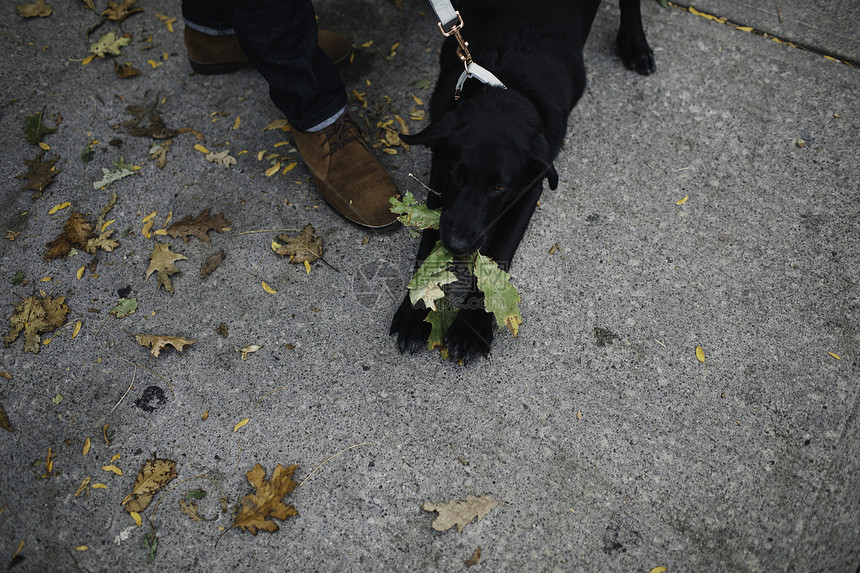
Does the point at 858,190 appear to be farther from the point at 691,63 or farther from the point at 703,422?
the point at 703,422

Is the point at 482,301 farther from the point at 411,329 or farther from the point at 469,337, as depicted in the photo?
the point at 411,329

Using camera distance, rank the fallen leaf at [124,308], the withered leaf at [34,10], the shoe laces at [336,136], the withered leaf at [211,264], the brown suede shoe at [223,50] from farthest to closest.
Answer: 1. the withered leaf at [34,10]
2. the brown suede shoe at [223,50]
3. the shoe laces at [336,136]
4. the withered leaf at [211,264]
5. the fallen leaf at [124,308]

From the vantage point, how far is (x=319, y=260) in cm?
254

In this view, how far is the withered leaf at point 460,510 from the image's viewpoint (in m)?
1.90

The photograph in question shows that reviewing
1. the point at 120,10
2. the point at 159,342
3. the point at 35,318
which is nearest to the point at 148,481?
the point at 159,342

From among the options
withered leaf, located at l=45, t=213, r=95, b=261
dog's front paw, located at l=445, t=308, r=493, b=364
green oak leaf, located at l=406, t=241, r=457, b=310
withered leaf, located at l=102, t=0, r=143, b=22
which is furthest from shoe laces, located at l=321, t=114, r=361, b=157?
withered leaf, located at l=102, t=0, r=143, b=22

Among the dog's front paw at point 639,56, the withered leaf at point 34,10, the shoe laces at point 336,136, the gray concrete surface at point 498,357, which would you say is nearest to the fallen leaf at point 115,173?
the gray concrete surface at point 498,357

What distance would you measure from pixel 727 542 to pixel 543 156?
5.27 ft

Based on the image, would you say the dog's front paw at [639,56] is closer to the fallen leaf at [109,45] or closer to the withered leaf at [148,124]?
the withered leaf at [148,124]

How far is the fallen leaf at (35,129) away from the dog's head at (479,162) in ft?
7.40

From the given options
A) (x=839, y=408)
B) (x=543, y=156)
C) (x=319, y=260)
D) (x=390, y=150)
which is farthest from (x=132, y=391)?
(x=839, y=408)

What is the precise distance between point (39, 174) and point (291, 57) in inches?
63.9

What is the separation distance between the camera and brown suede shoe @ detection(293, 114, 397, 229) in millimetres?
2566

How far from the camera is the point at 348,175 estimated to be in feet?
8.55
